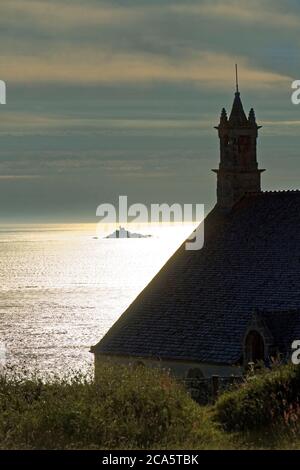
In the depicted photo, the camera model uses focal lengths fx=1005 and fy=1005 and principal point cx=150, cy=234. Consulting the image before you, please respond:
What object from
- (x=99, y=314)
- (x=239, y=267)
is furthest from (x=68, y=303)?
(x=239, y=267)

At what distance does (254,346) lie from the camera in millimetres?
37531

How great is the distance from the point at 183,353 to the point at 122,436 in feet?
59.4

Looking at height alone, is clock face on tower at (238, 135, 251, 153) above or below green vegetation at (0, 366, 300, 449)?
above

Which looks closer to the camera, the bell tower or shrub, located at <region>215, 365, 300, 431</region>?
shrub, located at <region>215, 365, 300, 431</region>

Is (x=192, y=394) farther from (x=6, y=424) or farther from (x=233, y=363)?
(x=6, y=424)

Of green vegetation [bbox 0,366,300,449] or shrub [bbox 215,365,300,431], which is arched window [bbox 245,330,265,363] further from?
green vegetation [bbox 0,366,300,449]

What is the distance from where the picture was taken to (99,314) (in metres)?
142

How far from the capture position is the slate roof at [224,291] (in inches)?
1527

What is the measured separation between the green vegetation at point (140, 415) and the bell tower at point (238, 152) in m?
21.4

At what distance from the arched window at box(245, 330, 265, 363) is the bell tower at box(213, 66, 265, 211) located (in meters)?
9.86

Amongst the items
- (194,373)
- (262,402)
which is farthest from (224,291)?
(262,402)

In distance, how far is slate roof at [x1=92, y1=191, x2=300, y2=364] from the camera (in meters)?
38.8

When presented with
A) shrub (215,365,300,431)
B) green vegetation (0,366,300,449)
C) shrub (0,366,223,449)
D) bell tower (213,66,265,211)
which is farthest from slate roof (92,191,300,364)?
shrub (0,366,223,449)

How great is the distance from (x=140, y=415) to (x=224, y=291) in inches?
742
